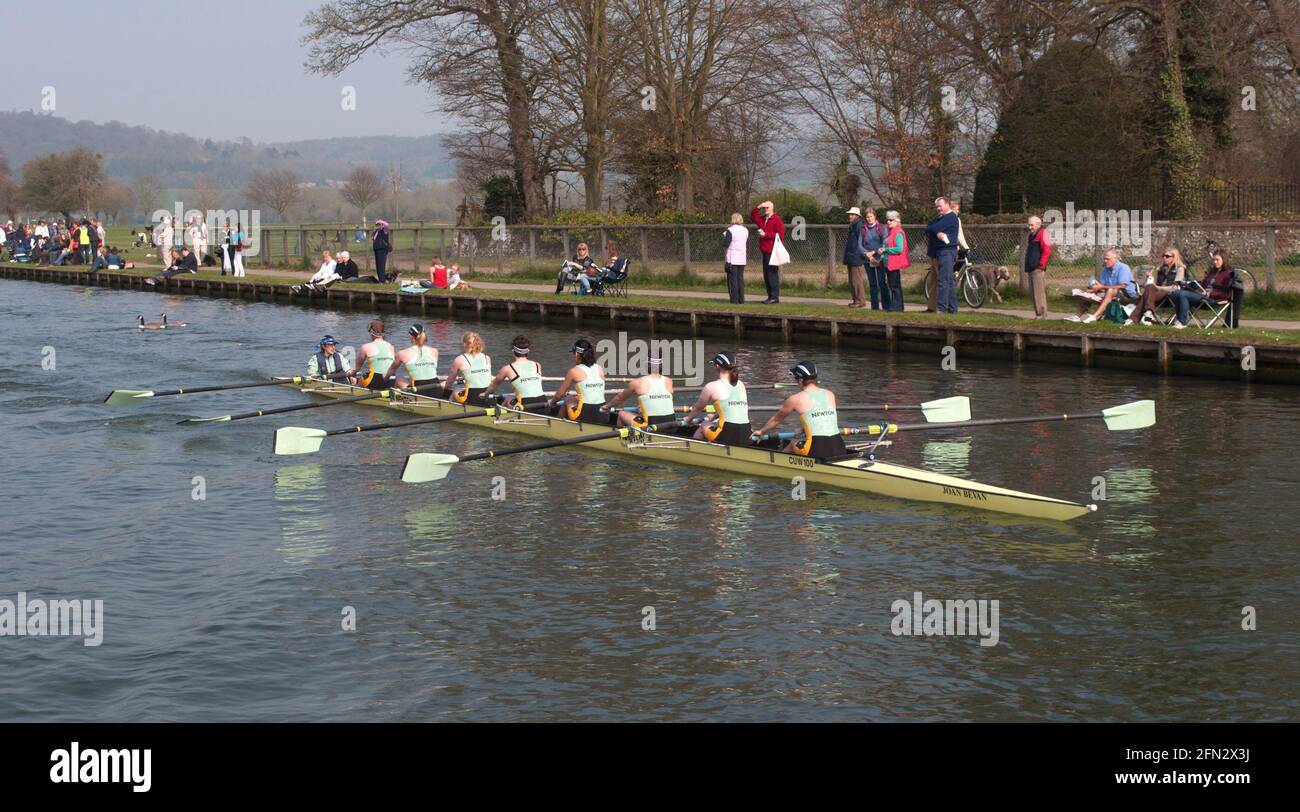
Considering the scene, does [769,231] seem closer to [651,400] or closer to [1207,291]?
[1207,291]

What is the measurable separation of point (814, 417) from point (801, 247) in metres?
22.8

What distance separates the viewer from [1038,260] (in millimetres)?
29453

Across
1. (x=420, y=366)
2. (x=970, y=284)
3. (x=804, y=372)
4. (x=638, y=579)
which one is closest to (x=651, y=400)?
(x=804, y=372)

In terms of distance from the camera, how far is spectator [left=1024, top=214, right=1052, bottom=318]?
29.3 m

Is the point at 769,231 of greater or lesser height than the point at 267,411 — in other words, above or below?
above

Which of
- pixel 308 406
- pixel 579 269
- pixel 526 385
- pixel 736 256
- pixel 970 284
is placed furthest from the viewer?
pixel 579 269

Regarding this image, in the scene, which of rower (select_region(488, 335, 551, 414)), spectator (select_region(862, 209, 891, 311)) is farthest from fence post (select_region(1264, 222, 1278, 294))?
rower (select_region(488, 335, 551, 414))

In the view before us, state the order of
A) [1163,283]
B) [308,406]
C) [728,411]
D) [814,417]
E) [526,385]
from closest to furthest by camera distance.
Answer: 1. [814,417]
2. [728,411]
3. [526,385]
4. [308,406]
5. [1163,283]

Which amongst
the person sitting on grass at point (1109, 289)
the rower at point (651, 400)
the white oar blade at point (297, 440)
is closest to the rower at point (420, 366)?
the white oar blade at point (297, 440)

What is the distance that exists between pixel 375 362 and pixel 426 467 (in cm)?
819

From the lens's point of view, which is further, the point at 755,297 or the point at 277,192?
the point at 277,192

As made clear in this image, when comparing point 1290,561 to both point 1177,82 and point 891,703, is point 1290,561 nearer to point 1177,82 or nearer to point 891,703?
point 891,703

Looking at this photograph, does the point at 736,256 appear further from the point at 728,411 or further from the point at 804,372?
the point at 804,372

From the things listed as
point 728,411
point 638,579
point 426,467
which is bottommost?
point 638,579
